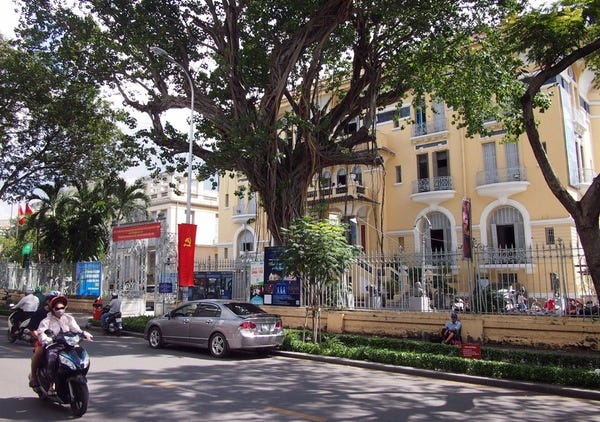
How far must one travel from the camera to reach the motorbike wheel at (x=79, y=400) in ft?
20.8

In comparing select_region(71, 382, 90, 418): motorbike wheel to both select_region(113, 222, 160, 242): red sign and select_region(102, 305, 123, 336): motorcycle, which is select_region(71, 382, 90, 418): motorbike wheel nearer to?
select_region(102, 305, 123, 336): motorcycle

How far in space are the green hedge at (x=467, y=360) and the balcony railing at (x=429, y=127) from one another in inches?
788

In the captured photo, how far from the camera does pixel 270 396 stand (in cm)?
781

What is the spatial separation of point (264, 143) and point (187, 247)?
448cm

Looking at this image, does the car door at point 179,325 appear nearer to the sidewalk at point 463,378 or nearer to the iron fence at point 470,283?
the sidewalk at point 463,378

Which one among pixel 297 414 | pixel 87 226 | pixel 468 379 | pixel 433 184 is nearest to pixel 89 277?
pixel 87 226

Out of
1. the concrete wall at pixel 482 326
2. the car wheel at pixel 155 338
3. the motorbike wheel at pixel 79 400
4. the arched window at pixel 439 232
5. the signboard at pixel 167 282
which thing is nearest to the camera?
the motorbike wheel at pixel 79 400

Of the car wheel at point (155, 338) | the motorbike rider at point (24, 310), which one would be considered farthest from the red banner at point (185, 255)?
the motorbike rider at point (24, 310)

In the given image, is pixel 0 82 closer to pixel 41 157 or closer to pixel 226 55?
pixel 41 157

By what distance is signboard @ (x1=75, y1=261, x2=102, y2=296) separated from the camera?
2377 cm

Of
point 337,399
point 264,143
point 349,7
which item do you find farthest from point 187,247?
point 337,399

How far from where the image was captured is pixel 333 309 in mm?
15125

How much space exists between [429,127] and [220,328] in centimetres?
2271

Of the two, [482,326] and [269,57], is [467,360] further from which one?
[269,57]
